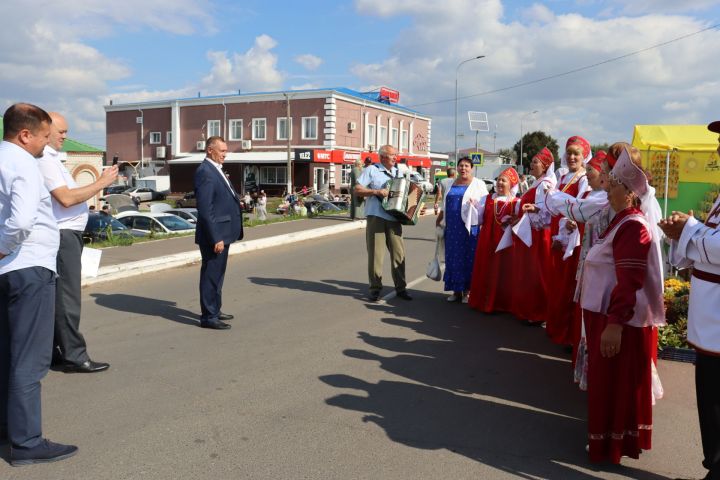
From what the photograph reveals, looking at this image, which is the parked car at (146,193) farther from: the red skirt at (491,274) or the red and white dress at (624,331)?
the red and white dress at (624,331)

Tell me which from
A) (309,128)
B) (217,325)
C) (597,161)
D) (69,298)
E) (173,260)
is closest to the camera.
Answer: (597,161)

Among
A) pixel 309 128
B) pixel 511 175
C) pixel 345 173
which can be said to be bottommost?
pixel 511 175

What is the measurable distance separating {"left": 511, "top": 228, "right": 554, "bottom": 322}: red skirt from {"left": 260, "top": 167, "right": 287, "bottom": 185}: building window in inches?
1546

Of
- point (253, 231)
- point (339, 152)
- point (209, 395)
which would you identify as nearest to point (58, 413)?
point (209, 395)

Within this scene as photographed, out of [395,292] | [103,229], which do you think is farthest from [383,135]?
[395,292]

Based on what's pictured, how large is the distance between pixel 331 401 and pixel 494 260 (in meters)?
3.61

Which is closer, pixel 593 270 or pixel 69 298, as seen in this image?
pixel 593 270

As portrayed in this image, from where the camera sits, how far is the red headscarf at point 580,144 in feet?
19.0

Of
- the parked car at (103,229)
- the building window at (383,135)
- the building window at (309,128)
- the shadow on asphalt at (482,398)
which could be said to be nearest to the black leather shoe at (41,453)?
the shadow on asphalt at (482,398)

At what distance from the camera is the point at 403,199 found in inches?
313

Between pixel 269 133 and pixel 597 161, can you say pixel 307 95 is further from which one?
pixel 597 161

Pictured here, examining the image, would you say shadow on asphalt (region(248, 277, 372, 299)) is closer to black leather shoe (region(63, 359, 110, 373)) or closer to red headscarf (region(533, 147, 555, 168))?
red headscarf (region(533, 147, 555, 168))

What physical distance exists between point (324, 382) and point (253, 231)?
38.9 feet

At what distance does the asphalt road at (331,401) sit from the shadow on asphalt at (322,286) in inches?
42.4
